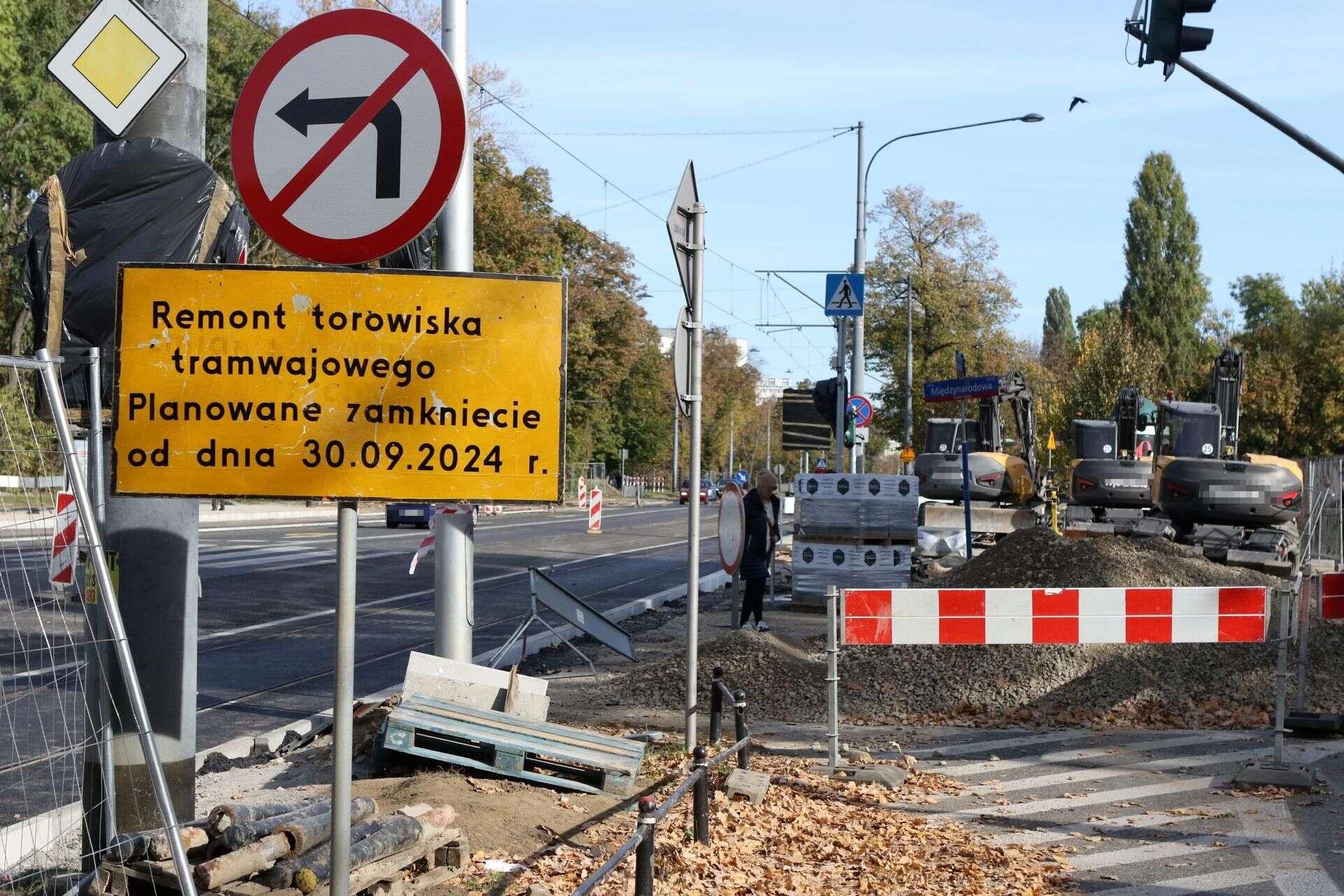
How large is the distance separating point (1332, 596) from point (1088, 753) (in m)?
2.35

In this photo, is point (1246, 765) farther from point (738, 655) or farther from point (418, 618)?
point (418, 618)

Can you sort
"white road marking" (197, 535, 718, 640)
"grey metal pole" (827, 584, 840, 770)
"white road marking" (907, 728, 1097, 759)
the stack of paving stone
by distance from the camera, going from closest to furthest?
"grey metal pole" (827, 584, 840, 770) → "white road marking" (907, 728, 1097, 759) → "white road marking" (197, 535, 718, 640) → the stack of paving stone

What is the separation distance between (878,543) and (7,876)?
15.1 meters

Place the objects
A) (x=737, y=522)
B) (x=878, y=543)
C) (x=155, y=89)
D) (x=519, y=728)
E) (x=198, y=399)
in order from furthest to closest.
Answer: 1. (x=878, y=543)
2. (x=737, y=522)
3. (x=519, y=728)
4. (x=155, y=89)
5. (x=198, y=399)

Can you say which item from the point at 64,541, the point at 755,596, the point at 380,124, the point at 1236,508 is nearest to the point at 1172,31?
the point at 755,596

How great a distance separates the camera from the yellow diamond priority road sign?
203 inches

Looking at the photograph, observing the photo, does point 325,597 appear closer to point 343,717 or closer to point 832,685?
point 832,685

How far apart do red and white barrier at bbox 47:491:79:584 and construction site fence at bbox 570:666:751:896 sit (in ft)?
6.57

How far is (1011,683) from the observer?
37.6ft

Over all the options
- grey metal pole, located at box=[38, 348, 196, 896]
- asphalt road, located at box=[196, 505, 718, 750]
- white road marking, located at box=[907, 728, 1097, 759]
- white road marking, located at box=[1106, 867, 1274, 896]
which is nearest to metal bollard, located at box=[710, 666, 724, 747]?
white road marking, located at box=[907, 728, 1097, 759]

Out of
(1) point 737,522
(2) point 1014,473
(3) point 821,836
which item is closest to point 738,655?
(1) point 737,522

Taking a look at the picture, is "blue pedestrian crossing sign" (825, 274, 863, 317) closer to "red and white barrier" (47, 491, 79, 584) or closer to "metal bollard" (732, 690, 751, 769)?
"red and white barrier" (47, 491, 79, 584)

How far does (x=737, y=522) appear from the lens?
13.3 meters

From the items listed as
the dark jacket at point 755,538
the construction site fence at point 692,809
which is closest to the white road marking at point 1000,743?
the construction site fence at point 692,809
